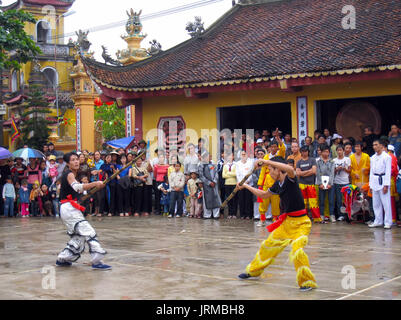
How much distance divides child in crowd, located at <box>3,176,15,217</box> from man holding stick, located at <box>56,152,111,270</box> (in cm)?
911

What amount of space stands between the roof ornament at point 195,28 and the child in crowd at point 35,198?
7136 mm

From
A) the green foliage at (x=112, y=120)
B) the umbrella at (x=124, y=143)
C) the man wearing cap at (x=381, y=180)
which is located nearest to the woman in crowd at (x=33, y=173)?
the umbrella at (x=124, y=143)

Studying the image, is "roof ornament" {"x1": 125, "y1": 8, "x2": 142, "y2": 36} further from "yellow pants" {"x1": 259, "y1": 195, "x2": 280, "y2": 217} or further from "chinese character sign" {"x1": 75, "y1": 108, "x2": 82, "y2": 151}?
"yellow pants" {"x1": 259, "y1": 195, "x2": 280, "y2": 217}

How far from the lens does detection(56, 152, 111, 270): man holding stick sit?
28.3 ft

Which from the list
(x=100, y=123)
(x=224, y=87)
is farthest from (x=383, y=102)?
(x=100, y=123)

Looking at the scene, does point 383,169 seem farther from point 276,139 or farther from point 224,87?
point 224,87

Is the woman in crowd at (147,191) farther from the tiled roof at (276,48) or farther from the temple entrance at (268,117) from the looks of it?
the temple entrance at (268,117)

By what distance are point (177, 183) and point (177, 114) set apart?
3.96 meters

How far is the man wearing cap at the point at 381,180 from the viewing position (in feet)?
41.2

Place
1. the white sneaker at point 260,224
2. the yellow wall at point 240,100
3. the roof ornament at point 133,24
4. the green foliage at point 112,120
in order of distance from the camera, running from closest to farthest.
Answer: the white sneaker at point 260,224
the yellow wall at point 240,100
the roof ornament at point 133,24
the green foliage at point 112,120

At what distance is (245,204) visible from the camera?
1518 cm

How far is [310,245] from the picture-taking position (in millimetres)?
10445

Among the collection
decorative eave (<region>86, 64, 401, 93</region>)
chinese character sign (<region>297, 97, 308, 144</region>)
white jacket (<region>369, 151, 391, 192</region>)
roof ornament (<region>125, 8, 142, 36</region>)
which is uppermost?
roof ornament (<region>125, 8, 142, 36</region>)

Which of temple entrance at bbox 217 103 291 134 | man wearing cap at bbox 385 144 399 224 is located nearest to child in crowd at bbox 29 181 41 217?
temple entrance at bbox 217 103 291 134
